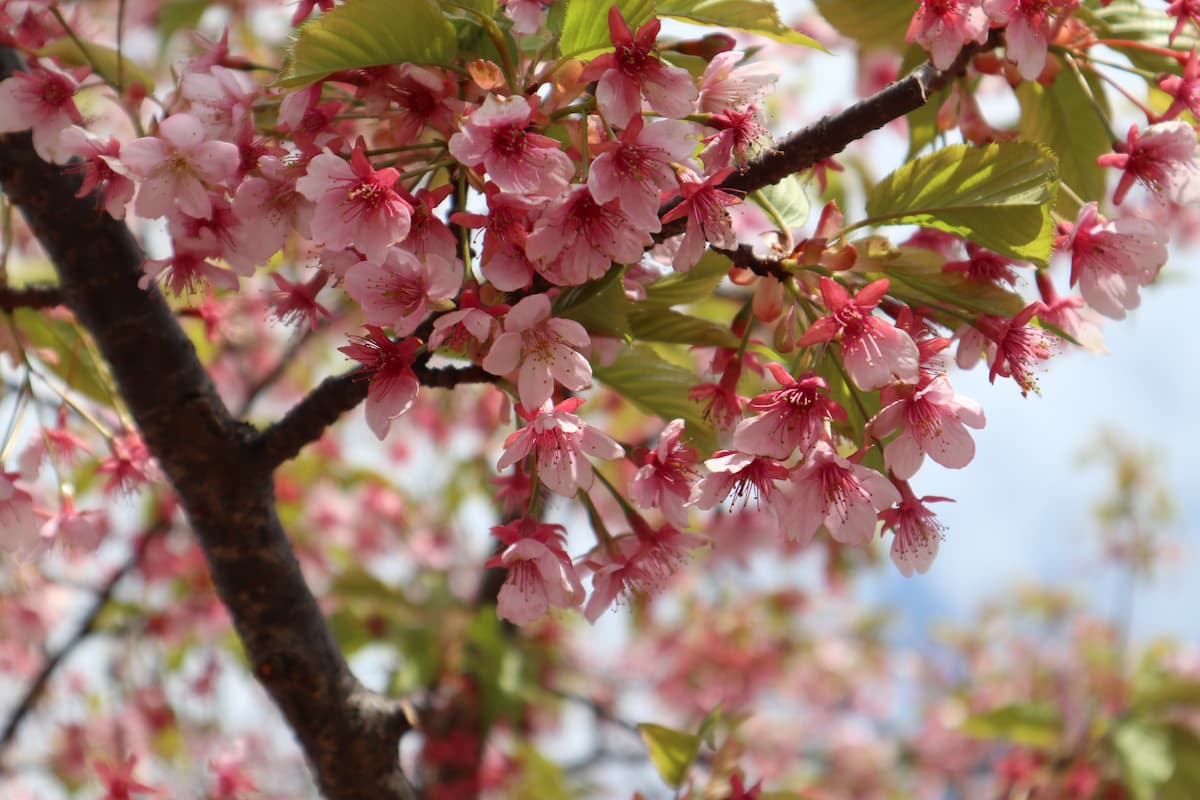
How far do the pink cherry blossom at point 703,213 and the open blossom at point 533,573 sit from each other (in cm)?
38

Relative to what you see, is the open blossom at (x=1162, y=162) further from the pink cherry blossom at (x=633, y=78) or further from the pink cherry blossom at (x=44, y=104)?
the pink cherry blossom at (x=44, y=104)

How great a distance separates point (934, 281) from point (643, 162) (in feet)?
1.27

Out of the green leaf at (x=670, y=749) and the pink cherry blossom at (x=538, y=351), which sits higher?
the pink cherry blossom at (x=538, y=351)

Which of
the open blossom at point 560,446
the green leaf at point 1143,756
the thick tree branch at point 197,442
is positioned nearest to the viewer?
the open blossom at point 560,446

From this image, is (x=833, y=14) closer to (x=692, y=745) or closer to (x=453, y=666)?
(x=692, y=745)

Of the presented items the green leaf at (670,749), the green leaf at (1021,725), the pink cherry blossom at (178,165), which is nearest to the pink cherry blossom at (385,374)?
the pink cherry blossom at (178,165)

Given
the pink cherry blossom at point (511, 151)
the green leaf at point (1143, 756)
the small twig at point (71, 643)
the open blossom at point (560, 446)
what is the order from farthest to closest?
1. the small twig at point (71, 643)
2. the green leaf at point (1143, 756)
3. the open blossom at point (560, 446)
4. the pink cherry blossom at point (511, 151)

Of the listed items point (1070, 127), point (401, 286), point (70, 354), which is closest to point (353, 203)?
point (401, 286)

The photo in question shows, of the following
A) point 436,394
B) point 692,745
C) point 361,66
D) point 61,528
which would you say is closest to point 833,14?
point 361,66

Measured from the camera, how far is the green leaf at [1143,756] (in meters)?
2.76

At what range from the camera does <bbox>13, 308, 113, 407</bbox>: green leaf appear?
1.75 metres

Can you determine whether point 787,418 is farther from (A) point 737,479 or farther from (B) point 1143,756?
(B) point 1143,756

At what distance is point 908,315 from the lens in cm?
114

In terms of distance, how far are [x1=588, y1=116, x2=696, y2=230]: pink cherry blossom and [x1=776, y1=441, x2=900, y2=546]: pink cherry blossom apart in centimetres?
30
